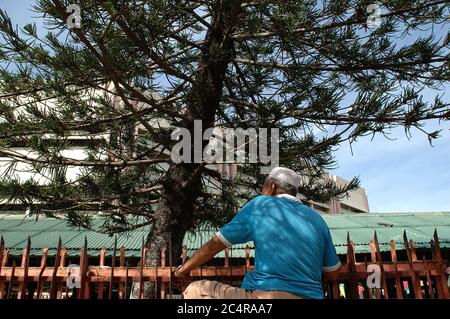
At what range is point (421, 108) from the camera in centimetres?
395

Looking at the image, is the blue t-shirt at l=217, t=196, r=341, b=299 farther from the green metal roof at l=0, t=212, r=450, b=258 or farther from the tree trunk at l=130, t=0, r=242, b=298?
the green metal roof at l=0, t=212, r=450, b=258

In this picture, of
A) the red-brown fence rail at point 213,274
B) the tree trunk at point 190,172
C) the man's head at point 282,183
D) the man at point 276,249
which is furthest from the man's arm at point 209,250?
the tree trunk at point 190,172

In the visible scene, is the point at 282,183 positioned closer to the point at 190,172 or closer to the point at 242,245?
the point at 190,172

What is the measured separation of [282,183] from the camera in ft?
8.20

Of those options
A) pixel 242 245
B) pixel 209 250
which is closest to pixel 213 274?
pixel 209 250

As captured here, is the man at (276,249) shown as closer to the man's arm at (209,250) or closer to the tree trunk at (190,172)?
the man's arm at (209,250)

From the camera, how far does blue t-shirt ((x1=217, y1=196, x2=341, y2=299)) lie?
6.95 feet

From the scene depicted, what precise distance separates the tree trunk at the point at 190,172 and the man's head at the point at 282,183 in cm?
194

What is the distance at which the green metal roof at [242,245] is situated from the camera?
917 centimetres

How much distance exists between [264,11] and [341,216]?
38.2 feet

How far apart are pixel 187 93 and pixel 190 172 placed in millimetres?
938

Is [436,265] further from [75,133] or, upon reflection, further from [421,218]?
[421,218]

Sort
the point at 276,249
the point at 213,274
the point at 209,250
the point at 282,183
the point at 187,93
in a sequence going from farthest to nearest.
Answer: the point at 187,93 → the point at 213,274 → the point at 282,183 → the point at 209,250 → the point at 276,249

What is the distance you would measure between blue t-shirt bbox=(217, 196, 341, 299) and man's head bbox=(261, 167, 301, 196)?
0.47 ft
